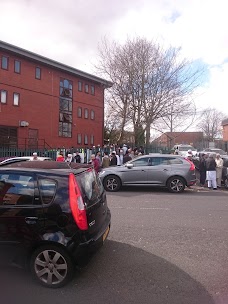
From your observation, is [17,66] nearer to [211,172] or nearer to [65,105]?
[65,105]

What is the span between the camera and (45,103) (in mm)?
32625

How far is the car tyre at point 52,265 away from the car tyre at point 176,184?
9.00 meters

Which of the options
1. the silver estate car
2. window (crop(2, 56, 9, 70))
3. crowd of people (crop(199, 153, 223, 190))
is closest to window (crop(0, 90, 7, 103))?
window (crop(2, 56, 9, 70))

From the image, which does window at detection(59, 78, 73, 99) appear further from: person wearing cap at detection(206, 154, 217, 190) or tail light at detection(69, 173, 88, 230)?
tail light at detection(69, 173, 88, 230)

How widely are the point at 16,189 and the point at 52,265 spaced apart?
1101 mm

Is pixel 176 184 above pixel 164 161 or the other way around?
the other way around

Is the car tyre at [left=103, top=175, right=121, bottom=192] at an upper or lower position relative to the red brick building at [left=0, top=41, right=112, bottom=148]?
lower

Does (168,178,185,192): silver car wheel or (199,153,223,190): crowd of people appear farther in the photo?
(199,153,223,190): crowd of people

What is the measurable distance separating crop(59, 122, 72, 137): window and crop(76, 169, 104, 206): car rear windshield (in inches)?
1182

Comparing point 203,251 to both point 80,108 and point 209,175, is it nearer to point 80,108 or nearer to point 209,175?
point 209,175

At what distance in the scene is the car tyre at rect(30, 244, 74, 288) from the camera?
157 inches

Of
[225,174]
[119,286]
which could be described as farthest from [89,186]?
[225,174]

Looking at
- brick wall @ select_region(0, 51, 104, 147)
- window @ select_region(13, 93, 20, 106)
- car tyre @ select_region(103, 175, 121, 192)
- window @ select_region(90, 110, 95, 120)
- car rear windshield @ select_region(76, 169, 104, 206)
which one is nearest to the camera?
car rear windshield @ select_region(76, 169, 104, 206)

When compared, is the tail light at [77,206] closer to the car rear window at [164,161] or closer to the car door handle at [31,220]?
the car door handle at [31,220]
